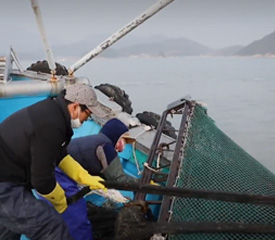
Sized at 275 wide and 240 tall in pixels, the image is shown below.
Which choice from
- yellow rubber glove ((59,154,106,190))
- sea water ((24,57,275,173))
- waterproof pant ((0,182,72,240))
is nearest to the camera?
waterproof pant ((0,182,72,240))

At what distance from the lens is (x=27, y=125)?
1735 millimetres

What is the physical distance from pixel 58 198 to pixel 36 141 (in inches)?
14.4

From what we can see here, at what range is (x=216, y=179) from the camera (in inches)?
85.1

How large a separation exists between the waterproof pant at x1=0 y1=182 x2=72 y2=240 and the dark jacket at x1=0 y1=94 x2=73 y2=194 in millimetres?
69

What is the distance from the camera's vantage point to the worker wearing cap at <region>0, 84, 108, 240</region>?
1.72 m

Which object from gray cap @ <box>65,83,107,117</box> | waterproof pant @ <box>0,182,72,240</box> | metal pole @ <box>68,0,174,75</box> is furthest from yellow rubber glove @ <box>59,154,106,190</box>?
metal pole @ <box>68,0,174,75</box>

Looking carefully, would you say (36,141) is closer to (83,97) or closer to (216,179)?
(83,97)

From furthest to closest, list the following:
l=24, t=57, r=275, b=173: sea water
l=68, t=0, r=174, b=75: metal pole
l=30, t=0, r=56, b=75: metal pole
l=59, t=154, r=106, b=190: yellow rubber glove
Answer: l=24, t=57, r=275, b=173: sea water, l=68, t=0, r=174, b=75: metal pole, l=30, t=0, r=56, b=75: metal pole, l=59, t=154, r=106, b=190: yellow rubber glove

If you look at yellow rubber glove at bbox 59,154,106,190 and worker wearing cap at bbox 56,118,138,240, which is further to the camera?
worker wearing cap at bbox 56,118,138,240

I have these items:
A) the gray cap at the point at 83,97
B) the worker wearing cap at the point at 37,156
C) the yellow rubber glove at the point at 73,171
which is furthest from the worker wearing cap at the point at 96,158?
the gray cap at the point at 83,97

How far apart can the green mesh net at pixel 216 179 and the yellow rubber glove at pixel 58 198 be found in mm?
542

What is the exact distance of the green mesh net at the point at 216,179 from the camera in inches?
75.1

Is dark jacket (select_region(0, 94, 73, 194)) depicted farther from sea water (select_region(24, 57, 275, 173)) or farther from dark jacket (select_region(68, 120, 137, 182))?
sea water (select_region(24, 57, 275, 173))

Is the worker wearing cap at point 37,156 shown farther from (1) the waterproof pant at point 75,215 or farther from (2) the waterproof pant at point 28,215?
(1) the waterproof pant at point 75,215
